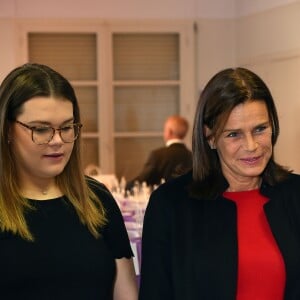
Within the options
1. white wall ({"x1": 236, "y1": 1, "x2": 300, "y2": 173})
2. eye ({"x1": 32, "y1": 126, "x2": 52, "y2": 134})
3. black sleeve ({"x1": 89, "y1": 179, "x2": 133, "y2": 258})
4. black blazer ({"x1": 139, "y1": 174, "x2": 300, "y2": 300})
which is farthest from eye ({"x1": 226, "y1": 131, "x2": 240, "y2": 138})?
white wall ({"x1": 236, "y1": 1, "x2": 300, "y2": 173})

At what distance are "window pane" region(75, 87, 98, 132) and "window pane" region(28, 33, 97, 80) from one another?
0.13 m

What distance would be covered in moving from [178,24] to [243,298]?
15.6ft

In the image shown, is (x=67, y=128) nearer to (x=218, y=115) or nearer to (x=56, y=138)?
(x=56, y=138)

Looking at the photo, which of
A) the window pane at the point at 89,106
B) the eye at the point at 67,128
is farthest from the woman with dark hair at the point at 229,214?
the window pane at the point at 89,106

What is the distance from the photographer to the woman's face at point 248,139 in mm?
1671

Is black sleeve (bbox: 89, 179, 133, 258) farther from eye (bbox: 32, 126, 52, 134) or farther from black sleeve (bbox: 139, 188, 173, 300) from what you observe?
eye (bbox: 32, 126, 52, 134)

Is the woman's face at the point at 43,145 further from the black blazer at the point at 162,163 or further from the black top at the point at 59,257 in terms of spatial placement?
the black blazer at the point at 162,163

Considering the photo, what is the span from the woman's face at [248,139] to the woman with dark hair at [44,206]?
39cm

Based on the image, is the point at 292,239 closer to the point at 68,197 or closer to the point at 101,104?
the point at 68,197

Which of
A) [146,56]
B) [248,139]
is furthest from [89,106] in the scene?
[248,139]

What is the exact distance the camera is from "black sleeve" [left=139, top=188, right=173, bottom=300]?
67.7 inches

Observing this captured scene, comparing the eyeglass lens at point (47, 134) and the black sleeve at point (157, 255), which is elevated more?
the eyeglass lens at point (47, 134)

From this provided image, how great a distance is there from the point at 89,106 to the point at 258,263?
4.67 meters

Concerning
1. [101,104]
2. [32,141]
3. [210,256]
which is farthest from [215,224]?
[101,104]
